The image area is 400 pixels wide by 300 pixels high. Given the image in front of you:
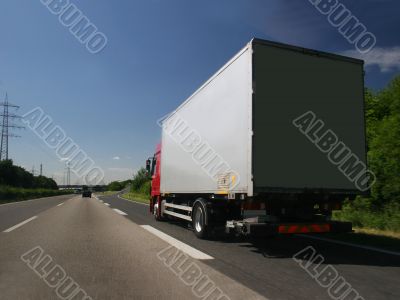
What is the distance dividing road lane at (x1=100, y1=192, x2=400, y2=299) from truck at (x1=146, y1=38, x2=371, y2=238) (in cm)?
47

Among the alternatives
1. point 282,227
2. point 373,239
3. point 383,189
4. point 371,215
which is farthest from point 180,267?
point 383,189

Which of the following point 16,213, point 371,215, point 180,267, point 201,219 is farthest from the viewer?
point 16,213

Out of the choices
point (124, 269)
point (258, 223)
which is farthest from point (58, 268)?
point (258, 223)

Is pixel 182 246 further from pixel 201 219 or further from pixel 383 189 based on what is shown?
pixel 383 189

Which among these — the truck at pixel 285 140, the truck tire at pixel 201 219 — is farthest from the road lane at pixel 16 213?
the truck at pixel 285 140

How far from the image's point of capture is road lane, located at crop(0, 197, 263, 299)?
196 inches

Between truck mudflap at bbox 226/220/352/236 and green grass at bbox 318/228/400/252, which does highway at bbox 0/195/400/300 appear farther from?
green grass at bbox 318/228/400/252

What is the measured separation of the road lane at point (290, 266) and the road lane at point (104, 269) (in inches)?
15.8

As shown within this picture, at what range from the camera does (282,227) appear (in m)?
7.77

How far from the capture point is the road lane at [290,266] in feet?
16.9

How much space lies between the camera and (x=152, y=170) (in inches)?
653

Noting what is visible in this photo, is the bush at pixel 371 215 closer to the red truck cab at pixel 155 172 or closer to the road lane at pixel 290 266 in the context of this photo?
the road lane at pixel 290 266

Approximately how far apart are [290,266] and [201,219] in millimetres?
3448

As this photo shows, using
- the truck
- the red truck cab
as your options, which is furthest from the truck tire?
the red truck cab
